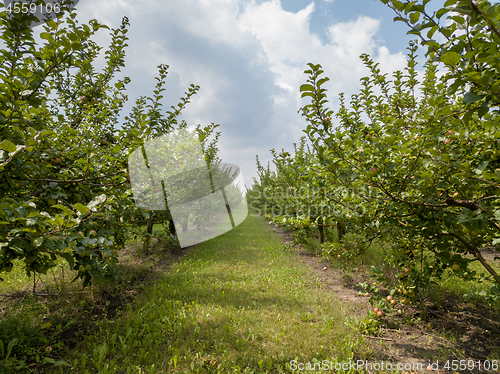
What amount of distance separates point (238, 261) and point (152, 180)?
3.36 metres

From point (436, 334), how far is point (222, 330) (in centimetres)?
291

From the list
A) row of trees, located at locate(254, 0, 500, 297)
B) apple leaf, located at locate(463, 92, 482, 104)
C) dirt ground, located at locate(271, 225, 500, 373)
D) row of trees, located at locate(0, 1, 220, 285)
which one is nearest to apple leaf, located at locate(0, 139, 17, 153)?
row of trees, located at locate(0, 1, 220, 285)

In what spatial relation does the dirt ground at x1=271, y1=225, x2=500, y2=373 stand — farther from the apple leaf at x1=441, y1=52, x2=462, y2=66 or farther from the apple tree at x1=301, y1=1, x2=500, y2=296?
the apple leaf at x1=441, y1=52, x2=462, y2=66

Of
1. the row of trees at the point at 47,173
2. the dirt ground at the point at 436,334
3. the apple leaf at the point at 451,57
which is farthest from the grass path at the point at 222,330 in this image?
the apple leaf at the point at 451,57

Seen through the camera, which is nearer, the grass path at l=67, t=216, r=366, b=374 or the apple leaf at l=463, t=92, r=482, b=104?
the apple leaf at l=463, t=92, r=482, b=104

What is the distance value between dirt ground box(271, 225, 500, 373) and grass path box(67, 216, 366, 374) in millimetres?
386

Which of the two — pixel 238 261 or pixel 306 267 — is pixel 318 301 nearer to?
pixel 306 267

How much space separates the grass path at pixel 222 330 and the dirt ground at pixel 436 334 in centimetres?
39

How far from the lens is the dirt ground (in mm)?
2844

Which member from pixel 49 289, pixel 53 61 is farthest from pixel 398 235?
pixel 49 289

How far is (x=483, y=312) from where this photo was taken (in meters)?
3.71

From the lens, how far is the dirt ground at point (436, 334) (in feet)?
9.33

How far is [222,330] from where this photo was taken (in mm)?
3395

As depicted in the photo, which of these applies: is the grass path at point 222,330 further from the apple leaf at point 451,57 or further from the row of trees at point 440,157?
the apple leaf at point 451,57
